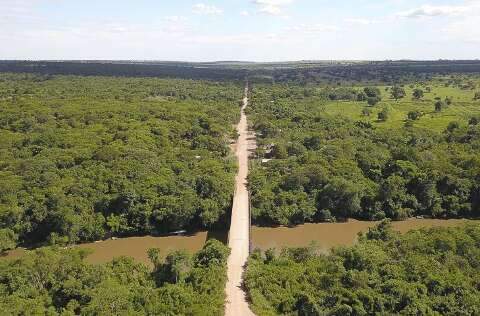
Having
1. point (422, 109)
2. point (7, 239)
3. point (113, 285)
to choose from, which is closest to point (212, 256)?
point (113, 285)

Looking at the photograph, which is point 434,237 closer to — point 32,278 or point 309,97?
point 32,278

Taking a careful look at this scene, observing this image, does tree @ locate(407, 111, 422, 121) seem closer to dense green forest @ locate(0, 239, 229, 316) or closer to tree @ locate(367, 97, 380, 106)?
tree @ locate(367, 97, 380, 106)

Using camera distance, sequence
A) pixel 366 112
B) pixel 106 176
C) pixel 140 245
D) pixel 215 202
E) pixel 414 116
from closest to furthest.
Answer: pixel 140 245 < pixel 215 202 < pixel 106 176 < pixel 414 116 < pixel 366 112

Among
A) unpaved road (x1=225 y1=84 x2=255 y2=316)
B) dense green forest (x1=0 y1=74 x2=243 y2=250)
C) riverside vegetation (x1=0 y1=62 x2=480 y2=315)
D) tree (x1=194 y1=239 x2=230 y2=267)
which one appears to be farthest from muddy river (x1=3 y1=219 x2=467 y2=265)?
tree (x1=194 y1=239 x2=230 y2=267)

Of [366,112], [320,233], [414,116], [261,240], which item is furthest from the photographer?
[366,112]

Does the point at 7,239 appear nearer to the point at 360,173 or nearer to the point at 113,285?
the point at 113,285

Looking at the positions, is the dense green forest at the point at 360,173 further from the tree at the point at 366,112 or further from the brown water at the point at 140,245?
the tree at the point at 366,112
